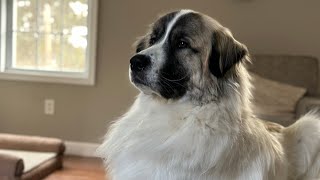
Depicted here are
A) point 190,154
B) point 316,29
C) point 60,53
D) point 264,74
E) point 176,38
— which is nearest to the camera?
point 190,154

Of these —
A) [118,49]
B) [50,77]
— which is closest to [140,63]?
[118,49]

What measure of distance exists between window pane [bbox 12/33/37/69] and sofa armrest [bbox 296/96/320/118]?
2246 mm

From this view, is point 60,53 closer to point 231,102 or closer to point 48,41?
point 48,41

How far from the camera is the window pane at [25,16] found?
410 centimetres

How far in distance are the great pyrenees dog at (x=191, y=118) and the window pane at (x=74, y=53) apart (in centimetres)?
257

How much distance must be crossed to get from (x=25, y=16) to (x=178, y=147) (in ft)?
10.1

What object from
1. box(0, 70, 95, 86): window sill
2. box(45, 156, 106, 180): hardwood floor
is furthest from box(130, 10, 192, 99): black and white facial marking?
box(0, 70, 95, 86): window sill

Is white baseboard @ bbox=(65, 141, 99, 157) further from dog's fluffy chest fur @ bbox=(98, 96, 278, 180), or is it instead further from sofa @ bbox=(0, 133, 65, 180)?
dog's fluffy chest fur @ bbox=(98, 96, 278, 180)

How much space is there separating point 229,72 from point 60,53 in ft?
9.42

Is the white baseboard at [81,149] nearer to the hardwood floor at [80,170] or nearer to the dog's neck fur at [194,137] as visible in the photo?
the hardwood floor at [80,170]

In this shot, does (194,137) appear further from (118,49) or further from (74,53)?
(74,53)

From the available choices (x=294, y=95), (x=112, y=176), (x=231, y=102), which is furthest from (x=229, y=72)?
(x=294, y=95)

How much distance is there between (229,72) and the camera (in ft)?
4.84

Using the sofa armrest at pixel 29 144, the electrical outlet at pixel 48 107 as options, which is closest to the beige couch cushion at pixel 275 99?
the sofa armrest at pixel 29 144
